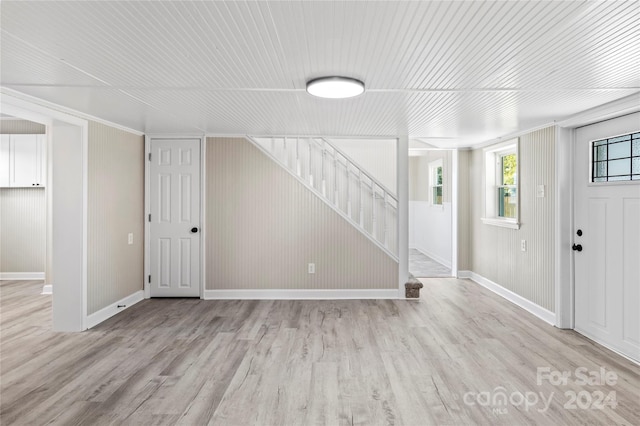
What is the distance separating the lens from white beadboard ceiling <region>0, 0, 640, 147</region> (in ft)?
5.59

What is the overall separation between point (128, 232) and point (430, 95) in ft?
12.9

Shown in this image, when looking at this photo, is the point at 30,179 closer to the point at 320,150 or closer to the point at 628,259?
the point at 320,150

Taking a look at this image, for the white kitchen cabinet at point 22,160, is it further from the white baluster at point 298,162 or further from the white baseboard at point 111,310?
the white baluster at point 298,162

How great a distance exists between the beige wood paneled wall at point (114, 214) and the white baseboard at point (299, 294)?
1.08m

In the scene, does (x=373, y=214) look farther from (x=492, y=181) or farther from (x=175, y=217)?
(x=175, y=217)

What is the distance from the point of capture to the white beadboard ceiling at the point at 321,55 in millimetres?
1704

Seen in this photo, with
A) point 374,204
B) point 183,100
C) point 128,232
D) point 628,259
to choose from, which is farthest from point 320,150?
point 628,259

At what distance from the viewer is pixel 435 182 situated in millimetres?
8500

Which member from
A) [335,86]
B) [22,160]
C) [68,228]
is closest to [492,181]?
[335,86]

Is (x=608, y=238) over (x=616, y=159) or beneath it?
beneath

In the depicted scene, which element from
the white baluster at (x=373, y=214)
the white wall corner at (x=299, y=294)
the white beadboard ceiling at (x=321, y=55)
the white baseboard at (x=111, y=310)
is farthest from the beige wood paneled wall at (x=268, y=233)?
the white beadboard ceiling at (x=321, y=55)

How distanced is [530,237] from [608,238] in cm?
111

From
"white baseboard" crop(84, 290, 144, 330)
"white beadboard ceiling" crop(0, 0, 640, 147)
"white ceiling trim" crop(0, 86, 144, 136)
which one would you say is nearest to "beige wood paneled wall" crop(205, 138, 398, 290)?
"white baseboard" crop(84, 290, 144, 330)

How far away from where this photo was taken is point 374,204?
5336 millimetres
